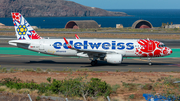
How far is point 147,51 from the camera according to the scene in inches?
1420

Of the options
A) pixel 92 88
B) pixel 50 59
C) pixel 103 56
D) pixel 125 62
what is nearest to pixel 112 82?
pixel 92 88

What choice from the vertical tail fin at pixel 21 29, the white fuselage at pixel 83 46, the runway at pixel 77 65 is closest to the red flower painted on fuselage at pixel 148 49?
the white fuselage at pixel 83 46

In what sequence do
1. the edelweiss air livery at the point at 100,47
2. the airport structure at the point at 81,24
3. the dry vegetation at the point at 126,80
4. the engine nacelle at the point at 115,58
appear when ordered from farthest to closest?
the airport structure at the point at 81,24
the edelweiss air livery at the point at 100,47
the engine nacelle at the point at 115,58
the dry vegetation at the point at 126,80

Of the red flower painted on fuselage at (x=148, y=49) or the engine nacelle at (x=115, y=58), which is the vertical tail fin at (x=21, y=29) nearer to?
the engine nacelle at (x=115, y=58)

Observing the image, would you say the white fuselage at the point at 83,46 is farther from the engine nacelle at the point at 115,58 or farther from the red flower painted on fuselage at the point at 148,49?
the engine nacelle at the point at 115,58

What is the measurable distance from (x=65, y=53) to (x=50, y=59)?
6773 mm

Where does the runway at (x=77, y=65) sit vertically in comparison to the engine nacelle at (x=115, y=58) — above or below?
below

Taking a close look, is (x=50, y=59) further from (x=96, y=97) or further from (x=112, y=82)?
(x=96, y=97)

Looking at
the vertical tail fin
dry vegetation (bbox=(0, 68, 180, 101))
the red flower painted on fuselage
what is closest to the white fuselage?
the red flower painted on fuselage

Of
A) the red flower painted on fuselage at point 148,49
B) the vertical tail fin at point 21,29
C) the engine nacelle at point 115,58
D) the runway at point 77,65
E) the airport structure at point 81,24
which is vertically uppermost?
the airport structure at point 81,24

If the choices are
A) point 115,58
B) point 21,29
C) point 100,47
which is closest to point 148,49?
point 115,58

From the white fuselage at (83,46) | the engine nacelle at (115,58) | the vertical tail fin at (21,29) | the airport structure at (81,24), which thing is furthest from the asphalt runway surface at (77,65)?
the airport structure at (81,24)

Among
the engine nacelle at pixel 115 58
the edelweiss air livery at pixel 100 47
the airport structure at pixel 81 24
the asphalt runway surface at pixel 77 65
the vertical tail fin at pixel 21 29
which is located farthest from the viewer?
the airport structure at pixel 81 24

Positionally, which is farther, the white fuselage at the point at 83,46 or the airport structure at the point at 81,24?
the airport structure at the point at 81,24
